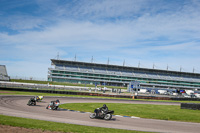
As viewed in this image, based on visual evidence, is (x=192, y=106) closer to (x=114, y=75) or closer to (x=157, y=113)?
(x=157, y=113)

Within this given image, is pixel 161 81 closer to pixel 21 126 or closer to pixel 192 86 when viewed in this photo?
pixel 192 86

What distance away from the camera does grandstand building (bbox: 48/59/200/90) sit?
11694 cm

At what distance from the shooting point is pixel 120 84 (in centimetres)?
12556

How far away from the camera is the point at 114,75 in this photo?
124 m

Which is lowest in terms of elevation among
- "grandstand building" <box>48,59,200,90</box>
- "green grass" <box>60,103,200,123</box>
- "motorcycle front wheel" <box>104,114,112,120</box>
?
"green grass" <box>60,103,200,123</box>

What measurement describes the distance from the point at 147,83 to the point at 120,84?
17919 millimetres

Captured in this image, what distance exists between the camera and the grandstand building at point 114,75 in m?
117

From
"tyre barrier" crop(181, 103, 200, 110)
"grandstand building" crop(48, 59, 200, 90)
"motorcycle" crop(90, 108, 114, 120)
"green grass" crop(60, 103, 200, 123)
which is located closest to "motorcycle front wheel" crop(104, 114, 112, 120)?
"motorcycle" crop(90, 108, 114, 120)

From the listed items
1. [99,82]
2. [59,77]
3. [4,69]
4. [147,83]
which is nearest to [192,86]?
[147,83]

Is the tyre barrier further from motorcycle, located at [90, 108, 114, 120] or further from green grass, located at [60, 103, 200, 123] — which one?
motorcycle, located at [90, 108, 114, 120]

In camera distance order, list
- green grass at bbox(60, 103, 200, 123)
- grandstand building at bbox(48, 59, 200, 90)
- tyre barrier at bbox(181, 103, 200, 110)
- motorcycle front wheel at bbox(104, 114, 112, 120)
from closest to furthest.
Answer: motorcycle front wheel at bbox(104, 114, 112, 120) < green grass at bbox(60, 103, 200, 123) < tyre barrier at bbox(181, 103, 200, 110) < grandstand building at bbox(48, 59, 200, 90)

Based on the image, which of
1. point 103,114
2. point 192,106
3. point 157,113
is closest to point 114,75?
point 192,106

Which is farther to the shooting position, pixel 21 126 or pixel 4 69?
pixel 4 69

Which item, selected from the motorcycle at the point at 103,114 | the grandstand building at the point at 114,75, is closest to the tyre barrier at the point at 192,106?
the motorcycle at the point at 103,114
